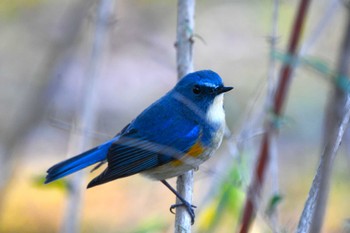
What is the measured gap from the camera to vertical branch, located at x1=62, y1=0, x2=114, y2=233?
357 cm

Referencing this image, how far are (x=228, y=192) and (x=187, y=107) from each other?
616 mm

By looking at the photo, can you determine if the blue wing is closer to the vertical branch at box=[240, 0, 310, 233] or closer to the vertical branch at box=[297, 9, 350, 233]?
the vertical branch at box=[240, 0, 310, 233]

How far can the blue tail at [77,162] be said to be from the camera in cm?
342

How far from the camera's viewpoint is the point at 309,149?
6.66 meters

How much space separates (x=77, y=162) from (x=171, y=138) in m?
0.50

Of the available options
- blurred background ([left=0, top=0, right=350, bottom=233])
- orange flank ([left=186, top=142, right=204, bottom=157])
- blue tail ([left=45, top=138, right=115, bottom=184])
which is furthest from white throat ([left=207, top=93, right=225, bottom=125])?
blue tail ([left=45, top=138, right=115, bottom=184])

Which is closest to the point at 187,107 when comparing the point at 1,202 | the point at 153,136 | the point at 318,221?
the point at 153,136

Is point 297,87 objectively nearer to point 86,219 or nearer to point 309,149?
point 309,149

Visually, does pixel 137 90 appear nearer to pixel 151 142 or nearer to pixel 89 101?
pixel 89 101

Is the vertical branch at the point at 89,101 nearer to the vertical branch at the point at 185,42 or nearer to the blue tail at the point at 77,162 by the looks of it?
the blue tail at the point at 77,162

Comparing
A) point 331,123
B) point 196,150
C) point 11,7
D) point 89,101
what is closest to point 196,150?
point 196,150

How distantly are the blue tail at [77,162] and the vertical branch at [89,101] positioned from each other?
108 millimetres

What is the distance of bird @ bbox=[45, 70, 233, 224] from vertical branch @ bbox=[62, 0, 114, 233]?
0.59ft

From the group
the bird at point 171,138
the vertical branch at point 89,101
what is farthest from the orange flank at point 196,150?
the vertical branch at point 89,101
